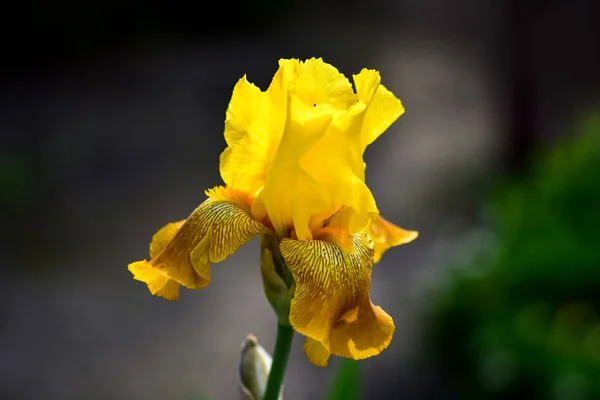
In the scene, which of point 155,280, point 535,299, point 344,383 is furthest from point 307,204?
point 535,299

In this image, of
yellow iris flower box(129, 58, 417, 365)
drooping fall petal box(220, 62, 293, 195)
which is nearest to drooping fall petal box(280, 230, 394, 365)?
yellow iris flower box(129, 58, 417, 365)

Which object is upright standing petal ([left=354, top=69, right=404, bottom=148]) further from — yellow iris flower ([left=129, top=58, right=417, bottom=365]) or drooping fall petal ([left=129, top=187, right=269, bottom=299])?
drooping fall petal ([left=129, top=187, right=269, bottom=299])

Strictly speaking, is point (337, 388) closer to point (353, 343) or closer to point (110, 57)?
point (353, 343)

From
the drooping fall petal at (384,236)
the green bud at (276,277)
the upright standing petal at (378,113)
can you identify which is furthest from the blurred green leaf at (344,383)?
the upright standing petal at (378,113)

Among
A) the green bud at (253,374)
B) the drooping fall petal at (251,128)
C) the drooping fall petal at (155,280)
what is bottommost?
the green bud at (253,374)

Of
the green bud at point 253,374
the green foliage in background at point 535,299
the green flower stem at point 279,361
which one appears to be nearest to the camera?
the green flower stem at point 279,361

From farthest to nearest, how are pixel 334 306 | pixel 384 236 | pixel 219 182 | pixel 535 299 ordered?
pixel 219 182, pixel 535 299, pixel 384 236, pixel 334 306

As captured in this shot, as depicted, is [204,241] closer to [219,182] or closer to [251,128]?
[251,128]

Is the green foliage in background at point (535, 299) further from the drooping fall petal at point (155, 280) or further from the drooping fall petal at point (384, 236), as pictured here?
the drooping fall petal at point (155, 280)
